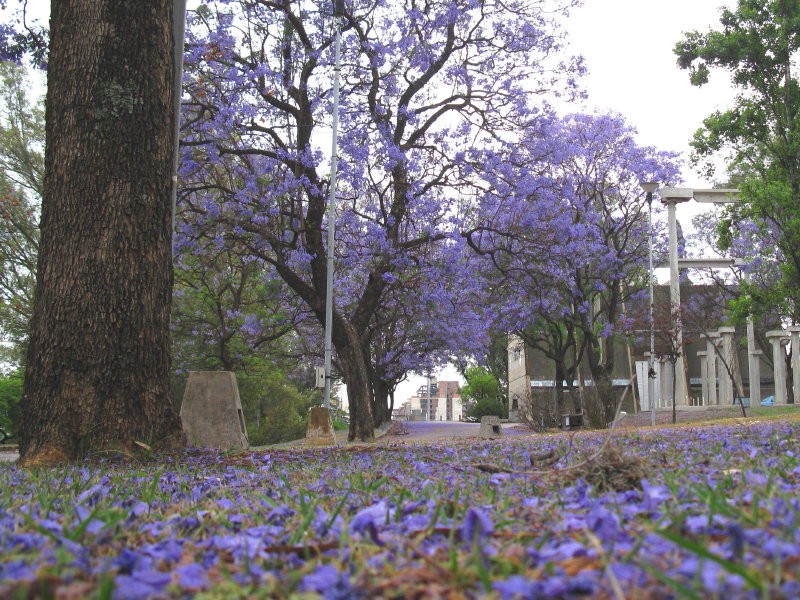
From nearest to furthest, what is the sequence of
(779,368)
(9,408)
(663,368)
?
A: (779,368), (9,408), (663,368)

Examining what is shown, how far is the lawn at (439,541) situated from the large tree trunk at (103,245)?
108 inches

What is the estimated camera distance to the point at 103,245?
225 inches

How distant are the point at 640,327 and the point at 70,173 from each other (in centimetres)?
1983

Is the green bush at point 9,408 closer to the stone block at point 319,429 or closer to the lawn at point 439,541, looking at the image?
the stone block at point 319,429

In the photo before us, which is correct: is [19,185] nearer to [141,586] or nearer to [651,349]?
[651,349]

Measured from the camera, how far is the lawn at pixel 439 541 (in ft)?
3.54

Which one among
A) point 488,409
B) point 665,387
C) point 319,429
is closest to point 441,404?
point 488,409

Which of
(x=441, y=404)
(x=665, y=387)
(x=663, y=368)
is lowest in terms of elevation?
(x=441, y=404)

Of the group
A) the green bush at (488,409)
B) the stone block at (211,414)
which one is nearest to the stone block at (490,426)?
the stone block at (211,414)

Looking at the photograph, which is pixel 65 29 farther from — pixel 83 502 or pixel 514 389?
pixel 514 389

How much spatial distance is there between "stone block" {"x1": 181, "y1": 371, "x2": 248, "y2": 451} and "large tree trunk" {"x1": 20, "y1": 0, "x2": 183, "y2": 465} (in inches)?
148

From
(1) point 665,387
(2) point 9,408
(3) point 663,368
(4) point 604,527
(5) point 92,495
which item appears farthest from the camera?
(1) point 665,387

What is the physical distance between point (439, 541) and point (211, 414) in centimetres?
879

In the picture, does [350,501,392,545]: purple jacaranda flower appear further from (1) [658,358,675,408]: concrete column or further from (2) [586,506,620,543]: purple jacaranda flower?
(1) [658,358,675,408]: concrete column
